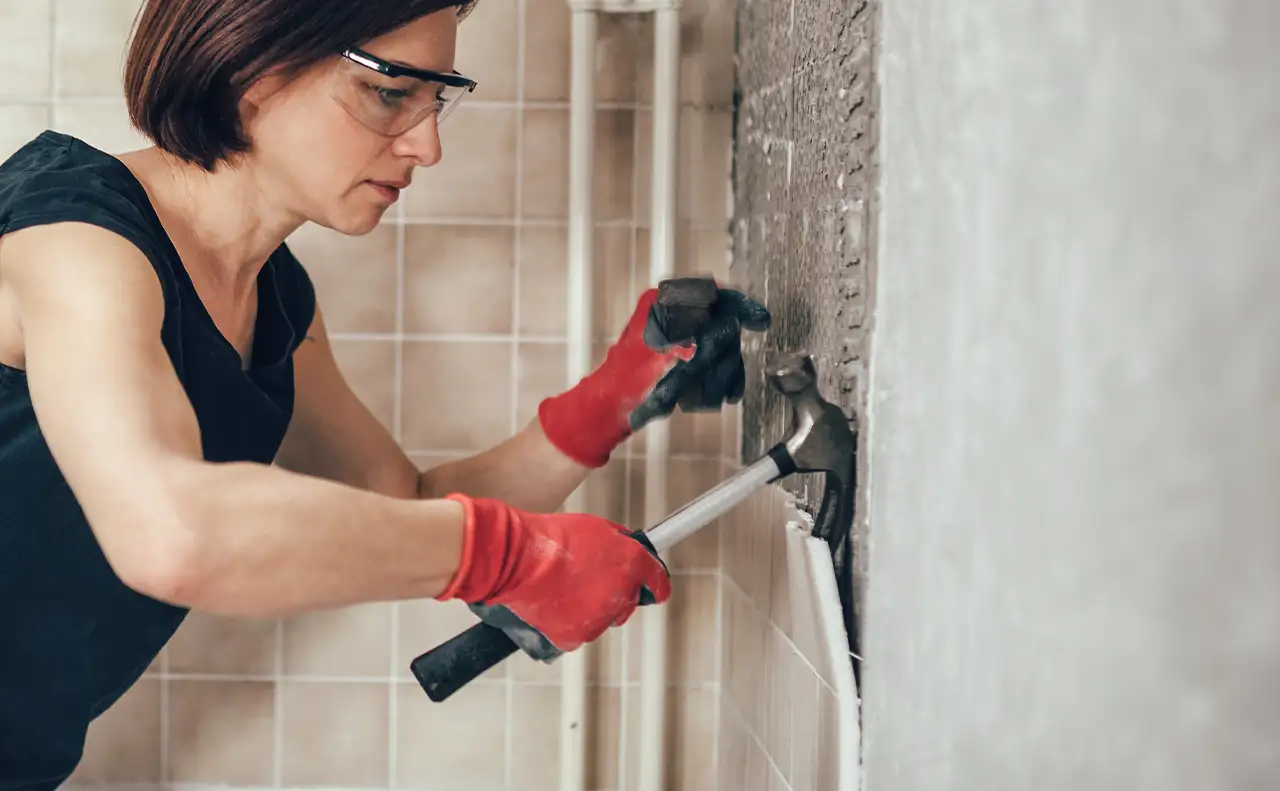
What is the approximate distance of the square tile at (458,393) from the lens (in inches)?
54.8

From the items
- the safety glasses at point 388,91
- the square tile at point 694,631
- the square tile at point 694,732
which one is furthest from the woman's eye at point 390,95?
the square tile at point 694,732

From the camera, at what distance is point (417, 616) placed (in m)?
1.39

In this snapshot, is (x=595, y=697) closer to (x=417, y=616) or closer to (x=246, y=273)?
(x=417, y=616)

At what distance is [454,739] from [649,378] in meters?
0.64

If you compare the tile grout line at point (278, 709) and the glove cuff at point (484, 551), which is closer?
the glove cuff at point (484, 551)

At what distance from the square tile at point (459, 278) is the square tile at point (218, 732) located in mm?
547

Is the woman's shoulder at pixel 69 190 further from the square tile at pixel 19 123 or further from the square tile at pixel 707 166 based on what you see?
the square tile at pixel 707 166

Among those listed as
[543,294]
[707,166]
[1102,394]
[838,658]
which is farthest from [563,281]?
[1102,394]

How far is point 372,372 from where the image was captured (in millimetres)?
1391

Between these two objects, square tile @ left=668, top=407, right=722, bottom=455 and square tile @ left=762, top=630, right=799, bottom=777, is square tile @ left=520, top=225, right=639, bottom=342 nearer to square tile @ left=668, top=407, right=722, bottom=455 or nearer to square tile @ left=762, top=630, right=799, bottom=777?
square tile @ left=668, top=407, right=722, bottom=455

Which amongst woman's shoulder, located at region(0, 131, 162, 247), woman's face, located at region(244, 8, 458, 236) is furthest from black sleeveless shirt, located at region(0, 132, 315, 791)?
woman's face, located at region(244, 8, 458, 236)

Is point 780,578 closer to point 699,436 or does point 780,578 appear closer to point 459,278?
point 699,436

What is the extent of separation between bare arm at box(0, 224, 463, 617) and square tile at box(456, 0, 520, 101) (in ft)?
2.42

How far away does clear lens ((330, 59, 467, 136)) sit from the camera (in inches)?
33.9
